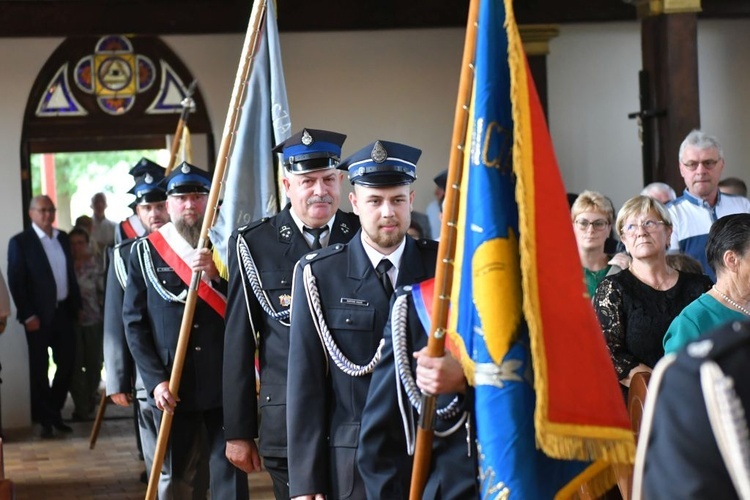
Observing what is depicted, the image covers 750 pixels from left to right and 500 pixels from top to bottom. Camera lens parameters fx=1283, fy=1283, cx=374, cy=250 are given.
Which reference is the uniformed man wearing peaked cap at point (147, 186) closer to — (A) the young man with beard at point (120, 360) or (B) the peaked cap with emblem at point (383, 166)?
(A) the young man with beard at point (120, 360)

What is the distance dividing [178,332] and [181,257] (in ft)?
1.06

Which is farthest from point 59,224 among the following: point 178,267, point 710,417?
point 710,417

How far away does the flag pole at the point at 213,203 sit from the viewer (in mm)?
4953

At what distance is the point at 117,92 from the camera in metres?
11.1

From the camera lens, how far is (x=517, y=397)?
287 cm

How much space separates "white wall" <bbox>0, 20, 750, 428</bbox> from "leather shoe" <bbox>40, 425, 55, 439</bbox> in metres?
0.49

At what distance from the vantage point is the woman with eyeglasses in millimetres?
4637

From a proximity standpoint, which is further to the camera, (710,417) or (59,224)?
(59,224)

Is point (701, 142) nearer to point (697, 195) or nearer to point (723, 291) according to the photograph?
point (697, 195)

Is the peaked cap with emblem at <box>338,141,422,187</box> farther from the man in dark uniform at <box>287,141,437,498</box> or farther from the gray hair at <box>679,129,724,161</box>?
the gray hair at <box>679,129,724,161</box>

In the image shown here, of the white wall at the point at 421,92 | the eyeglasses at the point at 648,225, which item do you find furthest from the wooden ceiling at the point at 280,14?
the eyeglasses at the point at 648,225

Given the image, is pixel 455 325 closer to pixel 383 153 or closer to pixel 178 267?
pixel 383 153

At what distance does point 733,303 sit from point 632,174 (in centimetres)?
804

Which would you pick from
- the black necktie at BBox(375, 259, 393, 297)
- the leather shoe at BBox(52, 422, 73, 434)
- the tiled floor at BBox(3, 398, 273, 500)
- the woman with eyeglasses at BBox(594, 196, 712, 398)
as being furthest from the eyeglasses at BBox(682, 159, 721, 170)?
the leather shoe at BBox(52, 422, 73, 434)
